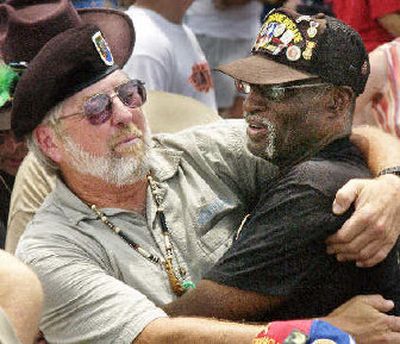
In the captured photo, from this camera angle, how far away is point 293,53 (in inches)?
155

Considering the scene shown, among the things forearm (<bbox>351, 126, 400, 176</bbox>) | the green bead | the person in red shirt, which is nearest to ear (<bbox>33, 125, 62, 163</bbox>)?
the green bead

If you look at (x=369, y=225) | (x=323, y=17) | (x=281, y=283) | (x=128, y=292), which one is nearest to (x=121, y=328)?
(x=128, y=292)

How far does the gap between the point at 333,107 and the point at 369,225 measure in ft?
1.50

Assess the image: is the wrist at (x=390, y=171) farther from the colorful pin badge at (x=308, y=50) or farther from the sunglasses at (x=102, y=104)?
the sunglasses at (x=102, y=104)

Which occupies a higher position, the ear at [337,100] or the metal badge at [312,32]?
the metal badge at [312,32]

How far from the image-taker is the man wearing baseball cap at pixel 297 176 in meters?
3.68

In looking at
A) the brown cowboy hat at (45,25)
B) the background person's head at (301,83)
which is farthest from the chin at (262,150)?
the brown cowboy hat at (45,25)

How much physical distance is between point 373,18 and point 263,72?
232 centimetres

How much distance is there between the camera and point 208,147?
14.6 feet

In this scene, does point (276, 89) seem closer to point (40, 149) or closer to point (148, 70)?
point (40, 149)

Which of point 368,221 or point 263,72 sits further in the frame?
point 263,72

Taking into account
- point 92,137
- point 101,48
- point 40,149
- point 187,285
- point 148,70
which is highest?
point 101,48

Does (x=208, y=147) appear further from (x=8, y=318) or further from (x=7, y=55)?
(x=8, y=318)

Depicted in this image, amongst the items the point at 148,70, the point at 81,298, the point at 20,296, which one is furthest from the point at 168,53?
the point at 20,296
